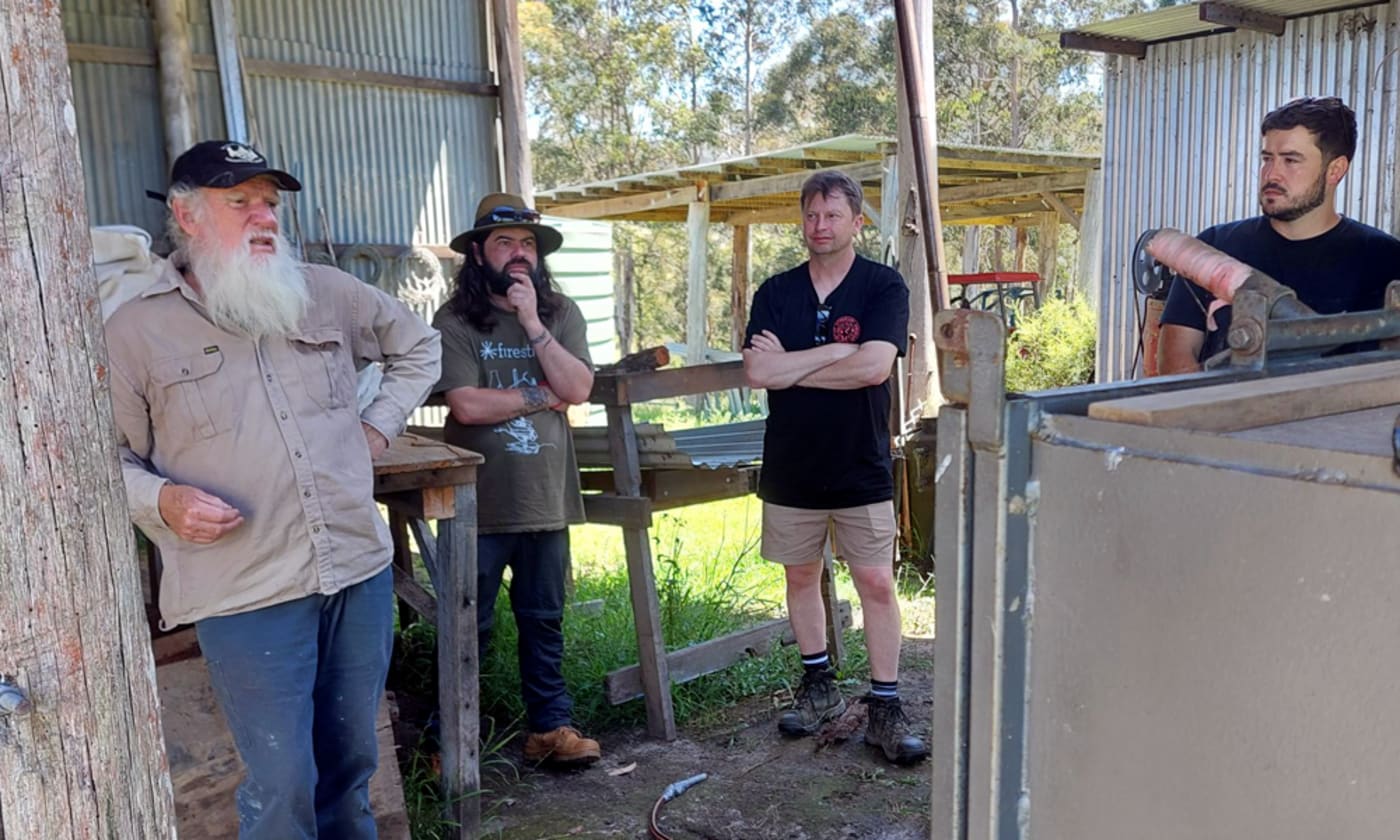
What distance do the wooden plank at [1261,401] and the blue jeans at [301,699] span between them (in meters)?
1.89

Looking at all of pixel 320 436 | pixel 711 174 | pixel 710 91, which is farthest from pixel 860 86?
pixel 320 436

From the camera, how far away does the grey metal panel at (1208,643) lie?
0.84 metres

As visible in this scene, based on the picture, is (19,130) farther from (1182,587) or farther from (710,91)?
(710,91)

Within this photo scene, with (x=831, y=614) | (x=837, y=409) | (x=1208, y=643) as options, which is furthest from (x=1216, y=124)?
(x=1208, y=643)

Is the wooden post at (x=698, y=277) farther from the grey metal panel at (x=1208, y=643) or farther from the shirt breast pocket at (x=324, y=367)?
the grey metal panel at (x=1208, y=643)

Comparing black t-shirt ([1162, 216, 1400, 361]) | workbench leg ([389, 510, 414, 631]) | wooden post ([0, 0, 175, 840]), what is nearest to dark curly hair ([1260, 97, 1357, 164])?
black t-shirt ([1162, 216, 1400, 361])

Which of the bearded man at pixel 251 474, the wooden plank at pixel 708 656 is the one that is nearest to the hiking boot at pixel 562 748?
the wooden plank at pixel 708 656

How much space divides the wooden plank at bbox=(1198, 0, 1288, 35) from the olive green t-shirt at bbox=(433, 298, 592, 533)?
4.43 meters

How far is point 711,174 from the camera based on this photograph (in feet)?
42.1

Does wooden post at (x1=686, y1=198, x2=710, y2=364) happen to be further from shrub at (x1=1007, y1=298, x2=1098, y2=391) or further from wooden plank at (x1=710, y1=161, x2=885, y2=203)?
shrub at (x1=1007, y1=298, x2=1098, y2=391)

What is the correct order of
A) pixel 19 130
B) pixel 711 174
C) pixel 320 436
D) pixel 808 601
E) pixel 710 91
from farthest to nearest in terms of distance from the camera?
pixel 710 91 < pixel 711 174 < pixel 808 601 < pixel 320 436 < pixel 19 130

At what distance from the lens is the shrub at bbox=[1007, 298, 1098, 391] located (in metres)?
11.3

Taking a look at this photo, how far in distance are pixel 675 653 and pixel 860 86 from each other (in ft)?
75.6

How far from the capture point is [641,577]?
4129 millimetres
